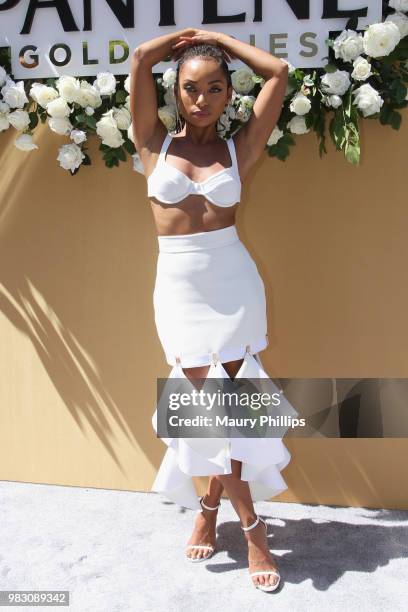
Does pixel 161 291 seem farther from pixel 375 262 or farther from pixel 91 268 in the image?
pixel 375 262

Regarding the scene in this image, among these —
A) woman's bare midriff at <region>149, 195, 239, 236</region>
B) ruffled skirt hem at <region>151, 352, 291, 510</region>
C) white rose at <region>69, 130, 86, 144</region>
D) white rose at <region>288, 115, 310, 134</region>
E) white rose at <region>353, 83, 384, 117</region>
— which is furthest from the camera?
white rose at <region>69, 130, 86, 144</region>

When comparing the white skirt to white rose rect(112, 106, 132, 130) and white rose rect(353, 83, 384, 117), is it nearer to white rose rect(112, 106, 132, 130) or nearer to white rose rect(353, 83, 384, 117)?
white rose rect(112, 106, 132, 130)

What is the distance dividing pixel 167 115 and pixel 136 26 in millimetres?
481

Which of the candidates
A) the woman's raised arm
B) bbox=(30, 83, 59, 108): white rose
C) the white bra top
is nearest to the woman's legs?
the white bra top

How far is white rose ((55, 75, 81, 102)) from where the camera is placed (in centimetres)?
277

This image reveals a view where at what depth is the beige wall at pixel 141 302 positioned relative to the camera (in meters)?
2.98

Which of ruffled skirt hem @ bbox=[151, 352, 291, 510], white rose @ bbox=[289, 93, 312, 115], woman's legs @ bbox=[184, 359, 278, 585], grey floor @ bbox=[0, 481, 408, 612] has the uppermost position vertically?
white rose @ bbox=[289, 93, 312, 115]

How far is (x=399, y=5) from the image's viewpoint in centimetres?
263

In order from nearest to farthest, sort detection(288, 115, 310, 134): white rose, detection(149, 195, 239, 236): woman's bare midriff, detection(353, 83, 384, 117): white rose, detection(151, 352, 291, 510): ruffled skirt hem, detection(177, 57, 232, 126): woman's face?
1. detection(177, 57, 232, 126): woman's face
2. detection(149, 195, 239, 236): woman's bare midriff
3. detection(151, 352, 291, 510): ruffled skirt hem
4. detection(353, 83, 384, 117): white rose
5. detection(288, 115, 310, 134): white rose

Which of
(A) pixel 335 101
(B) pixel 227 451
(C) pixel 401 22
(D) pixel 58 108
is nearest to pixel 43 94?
(D) pixel 58 108

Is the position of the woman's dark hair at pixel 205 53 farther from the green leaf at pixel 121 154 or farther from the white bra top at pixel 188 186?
the green leaf at pixel 121 154

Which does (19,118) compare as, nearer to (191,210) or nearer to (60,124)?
(60,124)

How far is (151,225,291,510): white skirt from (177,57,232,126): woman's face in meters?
0.43

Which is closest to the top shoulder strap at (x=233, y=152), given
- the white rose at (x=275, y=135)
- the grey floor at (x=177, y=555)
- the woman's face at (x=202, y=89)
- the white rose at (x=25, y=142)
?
the woman's face at (x=202, y=89)
